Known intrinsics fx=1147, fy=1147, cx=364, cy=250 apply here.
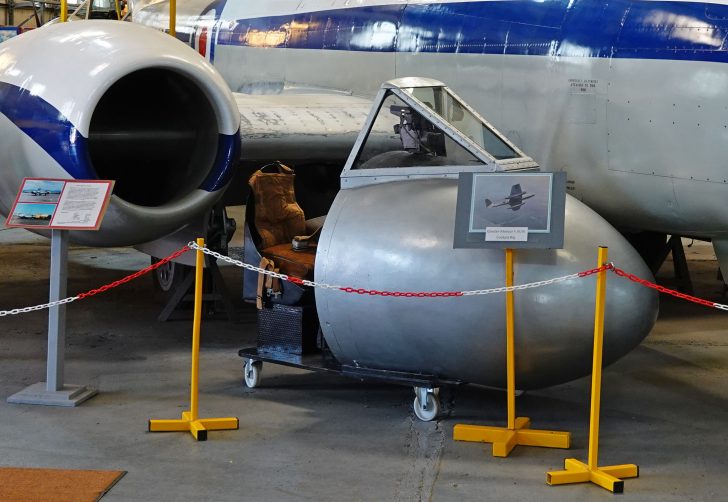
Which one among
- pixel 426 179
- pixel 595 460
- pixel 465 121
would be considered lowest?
pixel 595 460

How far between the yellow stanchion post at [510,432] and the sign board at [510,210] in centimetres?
Result: 10

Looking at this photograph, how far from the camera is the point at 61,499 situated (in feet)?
14.6

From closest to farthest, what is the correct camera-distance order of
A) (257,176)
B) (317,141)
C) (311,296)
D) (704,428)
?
(704,428), (311,296), (257,176), (317,141)

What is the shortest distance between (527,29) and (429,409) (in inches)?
102

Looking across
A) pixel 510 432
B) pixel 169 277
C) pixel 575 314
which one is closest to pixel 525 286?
pixel 575 314

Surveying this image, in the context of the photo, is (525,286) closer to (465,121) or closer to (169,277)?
(465,121)

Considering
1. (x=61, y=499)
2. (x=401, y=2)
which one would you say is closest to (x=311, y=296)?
(x=61, y=499)

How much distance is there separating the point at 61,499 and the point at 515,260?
2252 millimetres

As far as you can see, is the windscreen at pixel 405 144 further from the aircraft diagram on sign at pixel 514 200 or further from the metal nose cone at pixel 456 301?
the aircraft diagram on sign at pixel 514 200

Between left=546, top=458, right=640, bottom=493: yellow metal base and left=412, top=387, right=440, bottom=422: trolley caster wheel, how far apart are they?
0.84 meters

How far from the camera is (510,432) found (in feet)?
17.3

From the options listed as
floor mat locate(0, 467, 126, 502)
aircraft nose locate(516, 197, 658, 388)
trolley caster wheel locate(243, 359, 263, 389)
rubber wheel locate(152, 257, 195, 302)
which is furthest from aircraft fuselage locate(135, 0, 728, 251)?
floor mat locate(0, 467, 126, 502)

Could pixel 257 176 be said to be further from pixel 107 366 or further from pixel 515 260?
pixel 515 260

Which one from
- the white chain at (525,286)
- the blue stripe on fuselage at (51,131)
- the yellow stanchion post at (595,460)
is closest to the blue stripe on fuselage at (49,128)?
the blue stripe on fuselage at (51,131)
